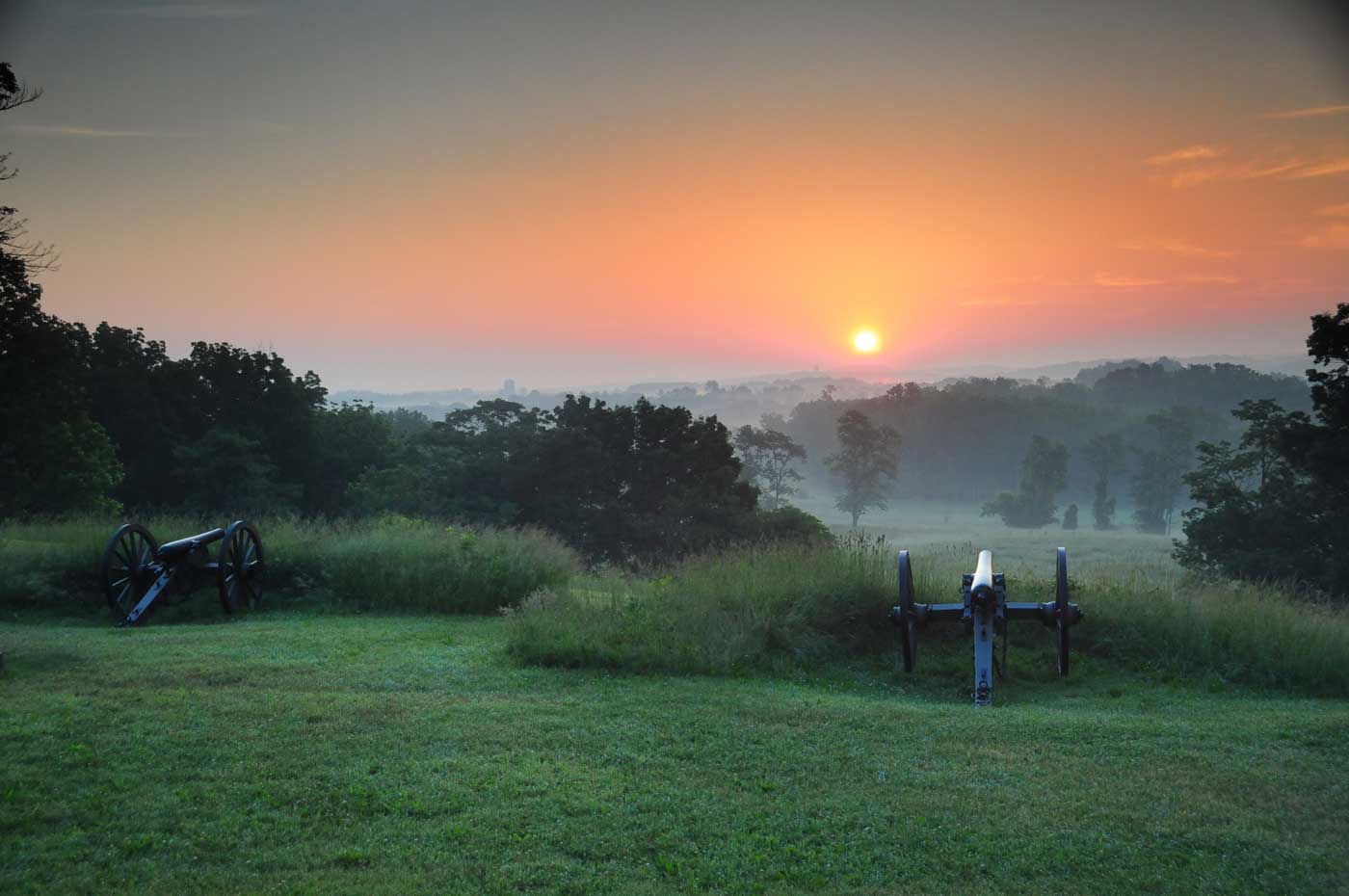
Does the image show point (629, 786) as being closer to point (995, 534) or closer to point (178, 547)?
point (178, 547)

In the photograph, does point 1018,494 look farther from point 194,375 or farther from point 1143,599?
point 1143,599

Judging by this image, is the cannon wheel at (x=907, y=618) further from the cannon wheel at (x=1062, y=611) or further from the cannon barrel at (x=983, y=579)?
the cannon wheel at (x=1062, y=611)

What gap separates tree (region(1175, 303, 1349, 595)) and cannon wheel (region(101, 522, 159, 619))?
84.5 ft

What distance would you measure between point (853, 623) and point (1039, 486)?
73.9m

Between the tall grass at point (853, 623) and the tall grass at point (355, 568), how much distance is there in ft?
7.18

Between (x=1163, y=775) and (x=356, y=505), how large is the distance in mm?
30696

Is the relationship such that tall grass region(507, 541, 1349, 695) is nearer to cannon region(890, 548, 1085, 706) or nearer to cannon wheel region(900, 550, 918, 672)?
cannon wheel region(900, 550, 918, 672)

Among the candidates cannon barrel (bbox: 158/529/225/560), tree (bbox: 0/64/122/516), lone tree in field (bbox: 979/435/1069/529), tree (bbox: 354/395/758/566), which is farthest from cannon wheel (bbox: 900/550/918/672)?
lone tree in field (bbox: 979/435/1069/529)

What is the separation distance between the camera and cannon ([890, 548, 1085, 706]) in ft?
30.3

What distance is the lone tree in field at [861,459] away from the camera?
81875mm

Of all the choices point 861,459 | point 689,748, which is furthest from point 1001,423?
point 689,748

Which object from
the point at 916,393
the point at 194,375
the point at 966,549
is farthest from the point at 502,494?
the point at 916,393

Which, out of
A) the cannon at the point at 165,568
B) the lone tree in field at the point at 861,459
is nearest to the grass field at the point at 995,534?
the lone tree in field at the point at 861,459

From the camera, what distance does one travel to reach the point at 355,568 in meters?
14.7
